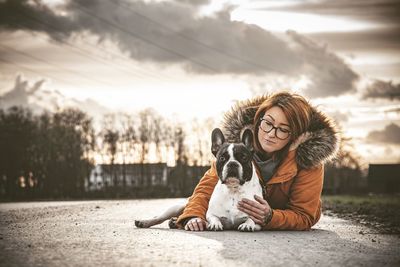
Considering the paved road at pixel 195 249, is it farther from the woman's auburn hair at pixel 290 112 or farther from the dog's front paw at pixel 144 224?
the woman's auburn hair at pixel 290 112

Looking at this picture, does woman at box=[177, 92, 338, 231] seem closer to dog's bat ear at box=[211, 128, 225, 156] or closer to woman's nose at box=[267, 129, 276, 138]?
woman's nose at box=[267, 129, 276, 138]

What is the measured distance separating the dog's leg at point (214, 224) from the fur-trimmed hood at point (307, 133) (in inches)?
50.9

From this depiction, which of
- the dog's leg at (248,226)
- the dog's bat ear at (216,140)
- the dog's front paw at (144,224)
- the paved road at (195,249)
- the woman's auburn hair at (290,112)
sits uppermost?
the woman's auburn hair at (290,112)

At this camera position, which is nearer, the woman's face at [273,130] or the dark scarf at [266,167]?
the woman's face at [273,130]

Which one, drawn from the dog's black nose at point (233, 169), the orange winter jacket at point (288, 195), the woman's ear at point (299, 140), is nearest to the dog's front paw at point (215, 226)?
the orange winter jacket at point (288, 195)

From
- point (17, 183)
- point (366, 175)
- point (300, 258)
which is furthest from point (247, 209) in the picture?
point (366, 175)

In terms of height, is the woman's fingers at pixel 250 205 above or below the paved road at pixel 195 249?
above

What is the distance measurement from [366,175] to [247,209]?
91.9 meters

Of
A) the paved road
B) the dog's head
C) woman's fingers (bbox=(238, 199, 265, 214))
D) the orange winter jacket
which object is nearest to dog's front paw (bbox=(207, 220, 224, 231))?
the paved road

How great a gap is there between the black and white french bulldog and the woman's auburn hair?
690mm

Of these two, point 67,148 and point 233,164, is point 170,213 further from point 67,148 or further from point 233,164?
point 67,148

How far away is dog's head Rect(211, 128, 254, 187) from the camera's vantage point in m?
→ 7.49

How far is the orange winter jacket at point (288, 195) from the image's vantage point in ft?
27.1

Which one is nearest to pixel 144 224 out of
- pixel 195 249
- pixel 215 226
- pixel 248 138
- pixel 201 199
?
pixel 201 199
